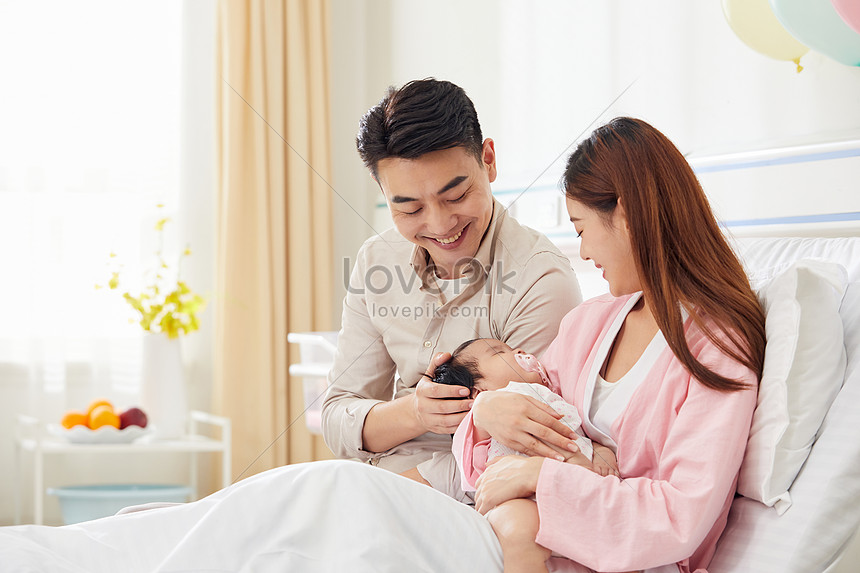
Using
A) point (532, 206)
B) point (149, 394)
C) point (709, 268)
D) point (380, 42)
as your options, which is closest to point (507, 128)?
point (532, 206)

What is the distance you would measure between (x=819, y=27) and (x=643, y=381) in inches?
34.0

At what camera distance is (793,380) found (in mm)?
1097

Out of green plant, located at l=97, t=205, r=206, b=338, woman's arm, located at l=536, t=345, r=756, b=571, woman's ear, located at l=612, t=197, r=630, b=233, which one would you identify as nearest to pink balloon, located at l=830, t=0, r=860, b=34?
woman's ear, located at l=612, t=197, r=630, b=233

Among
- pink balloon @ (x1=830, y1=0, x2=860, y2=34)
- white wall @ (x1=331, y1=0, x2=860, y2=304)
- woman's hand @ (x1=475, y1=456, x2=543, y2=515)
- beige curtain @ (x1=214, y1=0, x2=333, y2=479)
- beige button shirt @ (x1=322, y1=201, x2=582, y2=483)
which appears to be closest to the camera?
woman's hand @ (x1=475, y1=456, x2=543, y2=515)

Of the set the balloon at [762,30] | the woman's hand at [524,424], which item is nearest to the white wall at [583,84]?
the balloon at [762,30]

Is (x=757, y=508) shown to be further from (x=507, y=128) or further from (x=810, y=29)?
(x=507, y=128)

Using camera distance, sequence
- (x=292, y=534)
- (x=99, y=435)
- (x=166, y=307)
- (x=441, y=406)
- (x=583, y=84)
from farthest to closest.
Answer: (x=166, y=307), (x=99, y=435), (x=583, y=84), (x=441, y=406), (x=292, y=534)

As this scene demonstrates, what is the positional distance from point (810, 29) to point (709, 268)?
27.5 inches

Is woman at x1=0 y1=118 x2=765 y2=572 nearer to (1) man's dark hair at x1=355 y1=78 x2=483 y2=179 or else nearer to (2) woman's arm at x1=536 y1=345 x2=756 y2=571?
(2) woman's arm at x1=536 y1=345 x2=756 y2=571

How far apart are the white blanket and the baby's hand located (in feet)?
0.69

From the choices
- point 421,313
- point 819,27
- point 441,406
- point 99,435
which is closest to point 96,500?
point 99,435

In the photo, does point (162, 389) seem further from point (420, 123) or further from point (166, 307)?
point (420, 123)

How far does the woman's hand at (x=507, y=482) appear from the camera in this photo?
1151 mm

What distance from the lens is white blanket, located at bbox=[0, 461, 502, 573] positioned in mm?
1005
